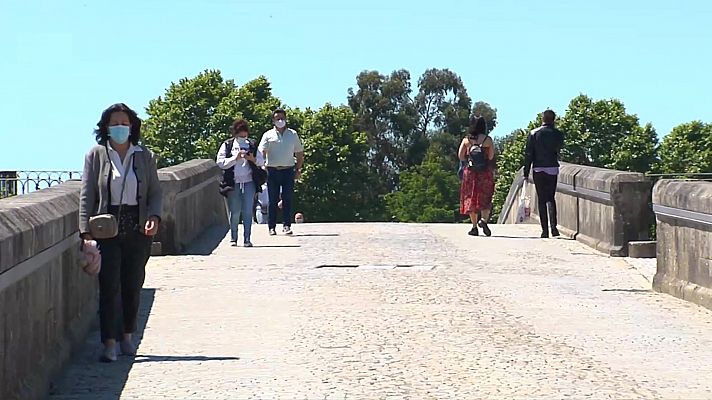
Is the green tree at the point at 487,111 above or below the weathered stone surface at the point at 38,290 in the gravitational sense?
above

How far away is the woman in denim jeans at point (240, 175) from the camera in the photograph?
1783 cm

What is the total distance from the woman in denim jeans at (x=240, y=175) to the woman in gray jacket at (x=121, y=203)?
846 centimetres

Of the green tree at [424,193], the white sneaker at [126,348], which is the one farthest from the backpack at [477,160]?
the green tree at [424,193]

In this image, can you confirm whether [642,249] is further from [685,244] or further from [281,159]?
[281,159]

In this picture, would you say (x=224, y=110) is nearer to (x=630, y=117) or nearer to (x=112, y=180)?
(x=630, y=117)

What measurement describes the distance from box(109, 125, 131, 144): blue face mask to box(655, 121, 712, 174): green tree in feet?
259

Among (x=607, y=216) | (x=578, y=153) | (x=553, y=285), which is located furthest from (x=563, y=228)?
(x=578, y=153)

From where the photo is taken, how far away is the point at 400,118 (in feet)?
364

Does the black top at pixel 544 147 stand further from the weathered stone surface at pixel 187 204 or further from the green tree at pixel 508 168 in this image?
the green tree at pixel 508 168

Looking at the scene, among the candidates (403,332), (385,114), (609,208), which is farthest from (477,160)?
(385,114)

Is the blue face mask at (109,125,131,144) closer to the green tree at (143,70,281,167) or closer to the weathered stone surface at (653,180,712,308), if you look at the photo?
the weathered stone surface at (653,180,712,308)

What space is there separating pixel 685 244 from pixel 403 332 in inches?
133

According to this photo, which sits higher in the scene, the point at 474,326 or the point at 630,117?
the point at 630,117

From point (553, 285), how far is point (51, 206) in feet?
20.2
